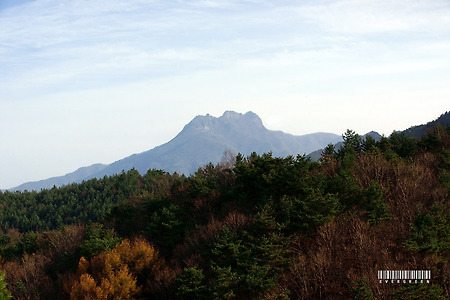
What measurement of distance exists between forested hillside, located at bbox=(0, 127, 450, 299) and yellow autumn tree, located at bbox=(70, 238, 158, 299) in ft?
0.34

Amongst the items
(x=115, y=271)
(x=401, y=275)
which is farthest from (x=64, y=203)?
(x=401, y=275)

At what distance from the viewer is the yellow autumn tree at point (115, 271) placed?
32688 millimetres

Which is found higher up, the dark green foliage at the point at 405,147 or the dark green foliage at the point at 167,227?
the dark green foliage at the point at 405,147

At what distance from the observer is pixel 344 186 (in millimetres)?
34000

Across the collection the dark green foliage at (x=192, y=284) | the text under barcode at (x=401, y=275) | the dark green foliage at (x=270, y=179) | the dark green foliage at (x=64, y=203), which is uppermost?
the dark green foliage at (x=270, y=179)

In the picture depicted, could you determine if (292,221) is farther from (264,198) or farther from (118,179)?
(118,179)

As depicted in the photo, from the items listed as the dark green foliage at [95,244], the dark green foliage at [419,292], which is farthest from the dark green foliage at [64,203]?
the dark green foliage at [419,292]

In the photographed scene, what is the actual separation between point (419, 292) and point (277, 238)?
10654 millimetres

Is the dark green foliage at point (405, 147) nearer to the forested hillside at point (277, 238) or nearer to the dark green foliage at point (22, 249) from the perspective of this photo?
the forested hillside at point (277, 238)

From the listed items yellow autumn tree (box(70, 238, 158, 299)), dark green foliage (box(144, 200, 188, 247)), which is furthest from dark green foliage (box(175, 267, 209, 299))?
dark green foliage (box(144, 200, 188, 247))

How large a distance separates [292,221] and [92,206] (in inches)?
3889

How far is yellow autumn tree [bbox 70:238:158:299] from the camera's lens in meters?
32.7

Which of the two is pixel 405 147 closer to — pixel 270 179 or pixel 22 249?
pixel 270 179

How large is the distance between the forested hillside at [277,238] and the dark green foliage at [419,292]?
0.07m
